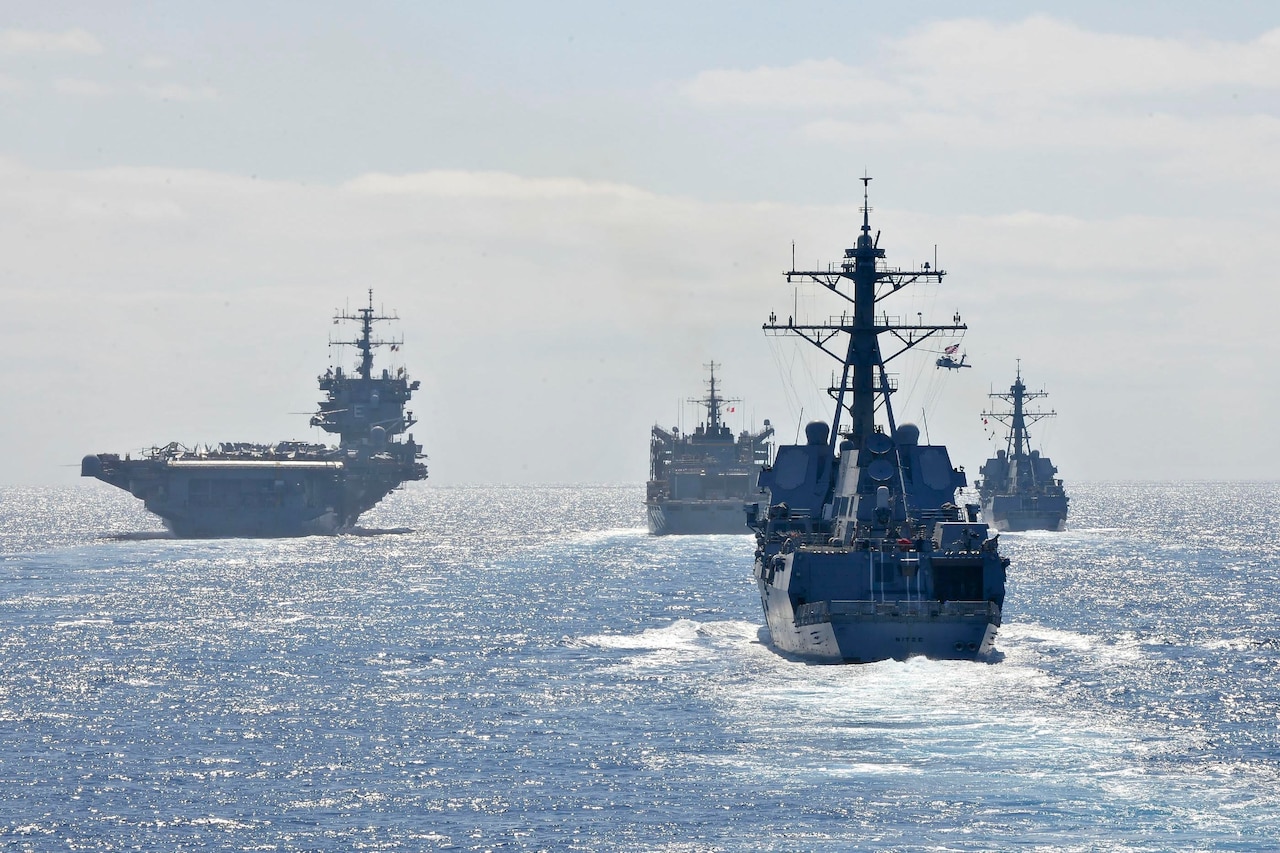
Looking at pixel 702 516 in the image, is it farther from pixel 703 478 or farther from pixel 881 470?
pixel 881 470

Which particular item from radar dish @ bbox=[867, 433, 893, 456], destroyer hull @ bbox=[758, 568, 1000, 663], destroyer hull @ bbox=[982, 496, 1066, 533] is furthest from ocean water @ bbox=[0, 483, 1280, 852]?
destroyer hull @ bbox=[982, 496, 1066, 533]

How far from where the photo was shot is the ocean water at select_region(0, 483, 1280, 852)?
26891 millimetres

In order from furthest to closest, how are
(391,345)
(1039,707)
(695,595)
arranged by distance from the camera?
1. (391,345)
2. (695,595)
3. (1039,707)

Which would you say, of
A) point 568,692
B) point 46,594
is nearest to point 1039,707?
point 568,692

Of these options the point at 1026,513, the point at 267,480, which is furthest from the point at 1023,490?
the point at 267,480

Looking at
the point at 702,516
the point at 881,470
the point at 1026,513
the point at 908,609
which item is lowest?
the point at 908,609

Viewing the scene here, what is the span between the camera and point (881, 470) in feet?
160

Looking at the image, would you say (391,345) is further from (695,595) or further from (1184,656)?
(1184,656)

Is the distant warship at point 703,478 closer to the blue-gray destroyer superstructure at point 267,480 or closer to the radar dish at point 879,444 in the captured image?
the blue-gray destroyer superstructure at point 267,480

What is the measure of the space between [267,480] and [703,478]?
35.7 metres

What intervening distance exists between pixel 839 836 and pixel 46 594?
5588 centimetres

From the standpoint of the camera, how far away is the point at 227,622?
60000 millimetres

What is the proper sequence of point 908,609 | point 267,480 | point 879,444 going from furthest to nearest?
point 267,480 → point 879,444 → point 908,609

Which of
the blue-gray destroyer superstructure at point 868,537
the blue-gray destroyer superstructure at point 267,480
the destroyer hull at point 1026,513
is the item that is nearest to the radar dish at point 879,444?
the blue-gray destroyer superstructure at point 868,537
